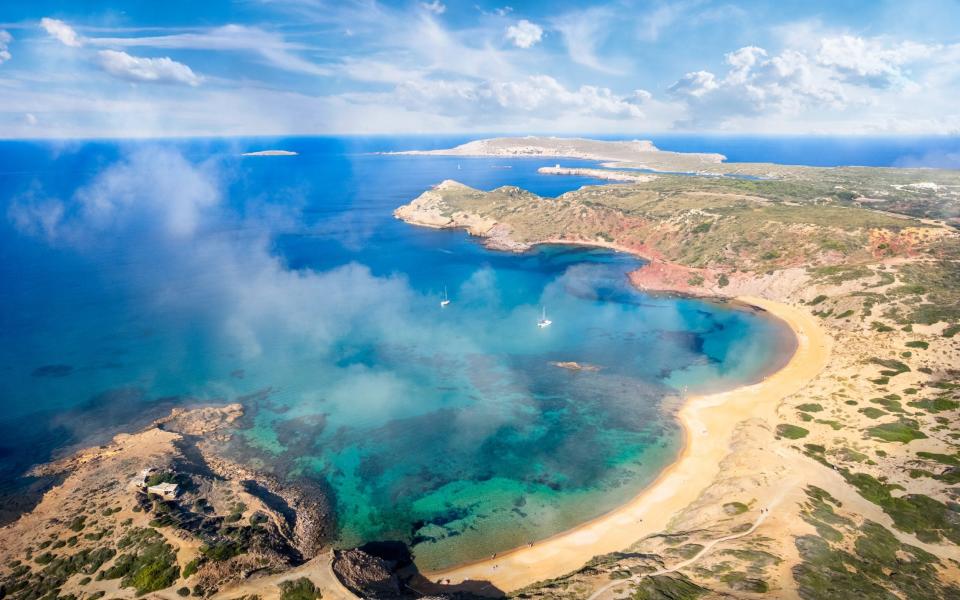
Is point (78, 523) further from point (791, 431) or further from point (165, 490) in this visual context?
point (791, 431)

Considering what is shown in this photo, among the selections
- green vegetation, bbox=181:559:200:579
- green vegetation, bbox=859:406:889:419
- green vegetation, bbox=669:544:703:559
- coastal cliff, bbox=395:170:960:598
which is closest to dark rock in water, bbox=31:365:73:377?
green vegetation, bbox=181:559:200:579

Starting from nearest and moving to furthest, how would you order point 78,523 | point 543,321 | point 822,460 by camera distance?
point 78,523
point 822,460
point 543,321

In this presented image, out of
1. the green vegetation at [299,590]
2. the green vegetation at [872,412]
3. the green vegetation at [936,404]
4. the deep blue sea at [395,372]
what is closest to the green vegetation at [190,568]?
the green vegetation at [299,590]

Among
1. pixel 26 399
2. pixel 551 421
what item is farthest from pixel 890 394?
pixel 26 399

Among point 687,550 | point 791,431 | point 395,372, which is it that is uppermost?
point 791,431

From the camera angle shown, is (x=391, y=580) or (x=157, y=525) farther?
(x=157, y=525)

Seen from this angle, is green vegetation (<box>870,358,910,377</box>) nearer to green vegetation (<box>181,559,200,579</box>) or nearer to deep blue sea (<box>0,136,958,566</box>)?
deep blue sea (<box>0,136,958,566</box>)

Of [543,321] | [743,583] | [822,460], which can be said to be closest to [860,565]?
[743,583]
